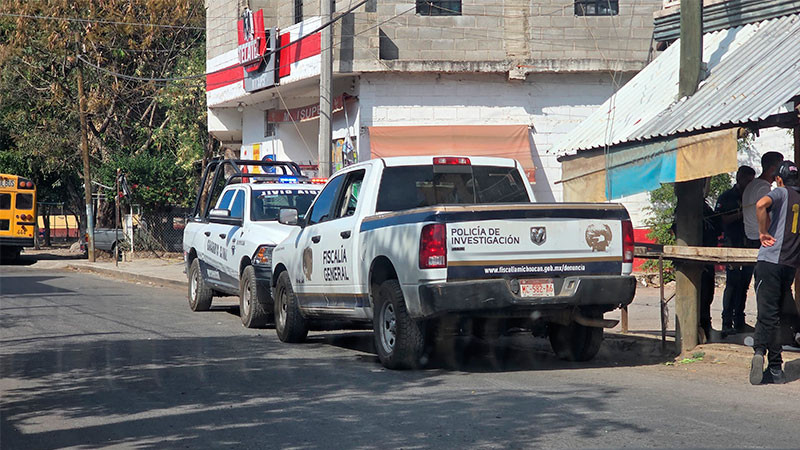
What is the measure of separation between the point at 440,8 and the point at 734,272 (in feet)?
44.6

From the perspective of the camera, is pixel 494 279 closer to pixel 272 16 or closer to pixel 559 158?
pixel 559 158

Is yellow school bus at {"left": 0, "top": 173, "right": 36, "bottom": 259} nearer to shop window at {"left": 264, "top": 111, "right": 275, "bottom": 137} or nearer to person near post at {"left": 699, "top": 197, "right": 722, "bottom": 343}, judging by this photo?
shop window at {"left": 264, "top": 111, "right": 275, "bottom": 137}

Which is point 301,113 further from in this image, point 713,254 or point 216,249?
point 713,254

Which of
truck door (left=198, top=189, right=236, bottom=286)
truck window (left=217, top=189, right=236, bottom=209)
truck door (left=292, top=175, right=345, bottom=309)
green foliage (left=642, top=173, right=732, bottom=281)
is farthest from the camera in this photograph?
green foliage (left=642, top=173, right=732, bottom=281)

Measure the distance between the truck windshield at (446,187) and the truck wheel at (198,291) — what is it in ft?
21.3

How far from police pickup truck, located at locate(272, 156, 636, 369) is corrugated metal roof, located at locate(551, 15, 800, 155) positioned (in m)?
1.10

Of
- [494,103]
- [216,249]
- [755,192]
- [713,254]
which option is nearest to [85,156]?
[494,103]

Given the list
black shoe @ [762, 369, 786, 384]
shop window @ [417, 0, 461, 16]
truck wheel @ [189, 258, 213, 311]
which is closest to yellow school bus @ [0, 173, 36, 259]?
shop window @ [417, 0, 461, 16]

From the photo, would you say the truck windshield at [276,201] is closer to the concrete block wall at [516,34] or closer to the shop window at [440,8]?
the concrete block wall at [516,34]

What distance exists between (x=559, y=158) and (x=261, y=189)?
4896mm

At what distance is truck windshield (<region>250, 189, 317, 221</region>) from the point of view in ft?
47.3

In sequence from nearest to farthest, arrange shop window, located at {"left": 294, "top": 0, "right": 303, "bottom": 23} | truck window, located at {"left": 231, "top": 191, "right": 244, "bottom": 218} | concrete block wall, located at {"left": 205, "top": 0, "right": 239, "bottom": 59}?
1. truck window, located at {"left": 231, "top": 191, "right": 244, "bottom": 218}
2. shop window, located at {"left": 294, "top": 0, "right": 303, "bottom": 23}
3. concrete block wall, located at {"left": 205, "top": 0, "right": 239, "bottom": 59}

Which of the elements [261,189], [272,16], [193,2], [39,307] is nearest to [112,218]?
[193,2]

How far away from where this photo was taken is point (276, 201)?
575 inches
